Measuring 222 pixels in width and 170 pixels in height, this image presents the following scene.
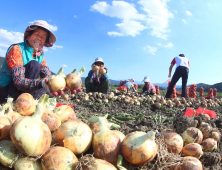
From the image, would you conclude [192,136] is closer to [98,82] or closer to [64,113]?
[64,113]

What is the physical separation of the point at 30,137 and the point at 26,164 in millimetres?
225

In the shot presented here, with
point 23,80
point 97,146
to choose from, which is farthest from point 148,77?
point 97,146

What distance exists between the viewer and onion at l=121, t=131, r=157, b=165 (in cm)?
123

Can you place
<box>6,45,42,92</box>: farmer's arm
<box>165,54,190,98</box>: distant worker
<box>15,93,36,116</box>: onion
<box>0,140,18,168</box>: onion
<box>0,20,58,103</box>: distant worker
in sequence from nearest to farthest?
<box>0,140,18,168</box>: onion, <box>15,93,36,116</box>: onion, <box>6,45,42,92</box>: farmer's arm, <box>0,20,58,103</box>: distant worker, <box>165,54,190,98</box>: distant worker

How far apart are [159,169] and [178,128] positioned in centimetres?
96

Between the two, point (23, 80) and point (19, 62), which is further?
→ point (19, 62)

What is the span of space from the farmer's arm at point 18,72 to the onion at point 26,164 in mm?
1173

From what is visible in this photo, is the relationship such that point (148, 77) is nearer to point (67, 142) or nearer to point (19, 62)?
point (19, 62)

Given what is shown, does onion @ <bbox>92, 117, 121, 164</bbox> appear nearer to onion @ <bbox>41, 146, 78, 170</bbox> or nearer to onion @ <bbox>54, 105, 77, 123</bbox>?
onion @ <bbox>41, 146, 78, 170</bbox>

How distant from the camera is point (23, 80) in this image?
2.39 metres

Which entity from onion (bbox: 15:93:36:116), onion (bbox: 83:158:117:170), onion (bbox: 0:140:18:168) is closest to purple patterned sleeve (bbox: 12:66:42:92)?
onion (bbox: 15:93:36:116)

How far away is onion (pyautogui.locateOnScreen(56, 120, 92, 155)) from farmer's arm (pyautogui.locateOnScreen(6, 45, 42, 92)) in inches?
42.8

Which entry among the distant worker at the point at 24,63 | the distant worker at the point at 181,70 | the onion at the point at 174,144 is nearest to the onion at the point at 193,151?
the onion at the point at 174,144

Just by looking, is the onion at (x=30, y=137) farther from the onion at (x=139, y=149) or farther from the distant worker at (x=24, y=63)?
the distant worker at (x=24, y=63)
